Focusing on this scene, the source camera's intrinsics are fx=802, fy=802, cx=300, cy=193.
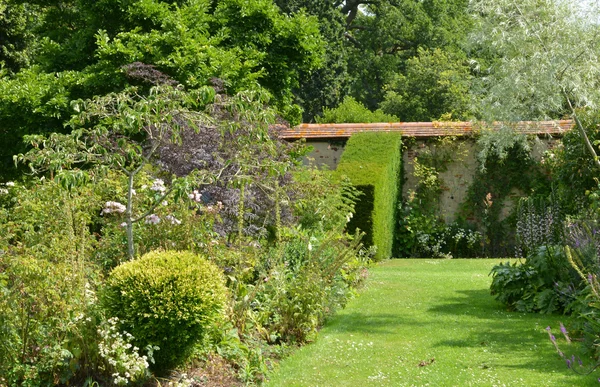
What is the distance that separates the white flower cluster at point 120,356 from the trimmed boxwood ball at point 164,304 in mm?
102

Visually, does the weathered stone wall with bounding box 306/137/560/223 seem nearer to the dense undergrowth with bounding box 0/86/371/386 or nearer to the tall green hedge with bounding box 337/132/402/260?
the tall green hedge with bounding box 337/132/402/260

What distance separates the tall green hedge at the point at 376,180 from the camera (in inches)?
566

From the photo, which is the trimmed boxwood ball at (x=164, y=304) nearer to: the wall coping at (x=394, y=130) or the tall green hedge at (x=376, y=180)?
the tall green hedge at (x=376, y=180)

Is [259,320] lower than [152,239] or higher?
lower

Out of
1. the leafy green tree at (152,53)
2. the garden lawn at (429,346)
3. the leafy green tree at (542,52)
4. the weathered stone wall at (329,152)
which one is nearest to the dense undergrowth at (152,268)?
the garden lawn at (429,346)

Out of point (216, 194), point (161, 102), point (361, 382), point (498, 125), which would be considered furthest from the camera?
point (498, 125)

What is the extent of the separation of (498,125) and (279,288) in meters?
6.51

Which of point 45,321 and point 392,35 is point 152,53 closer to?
point 45,321

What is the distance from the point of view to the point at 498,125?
13234mm

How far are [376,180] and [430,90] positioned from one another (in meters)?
14.5

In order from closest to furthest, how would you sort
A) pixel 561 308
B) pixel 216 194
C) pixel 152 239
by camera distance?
pixel 152 239
pixel 561 308
pixel 216 194

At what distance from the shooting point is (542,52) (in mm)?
10555

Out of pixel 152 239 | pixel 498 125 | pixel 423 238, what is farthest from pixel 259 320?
pixel 423 238

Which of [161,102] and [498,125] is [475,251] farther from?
[161,102]
